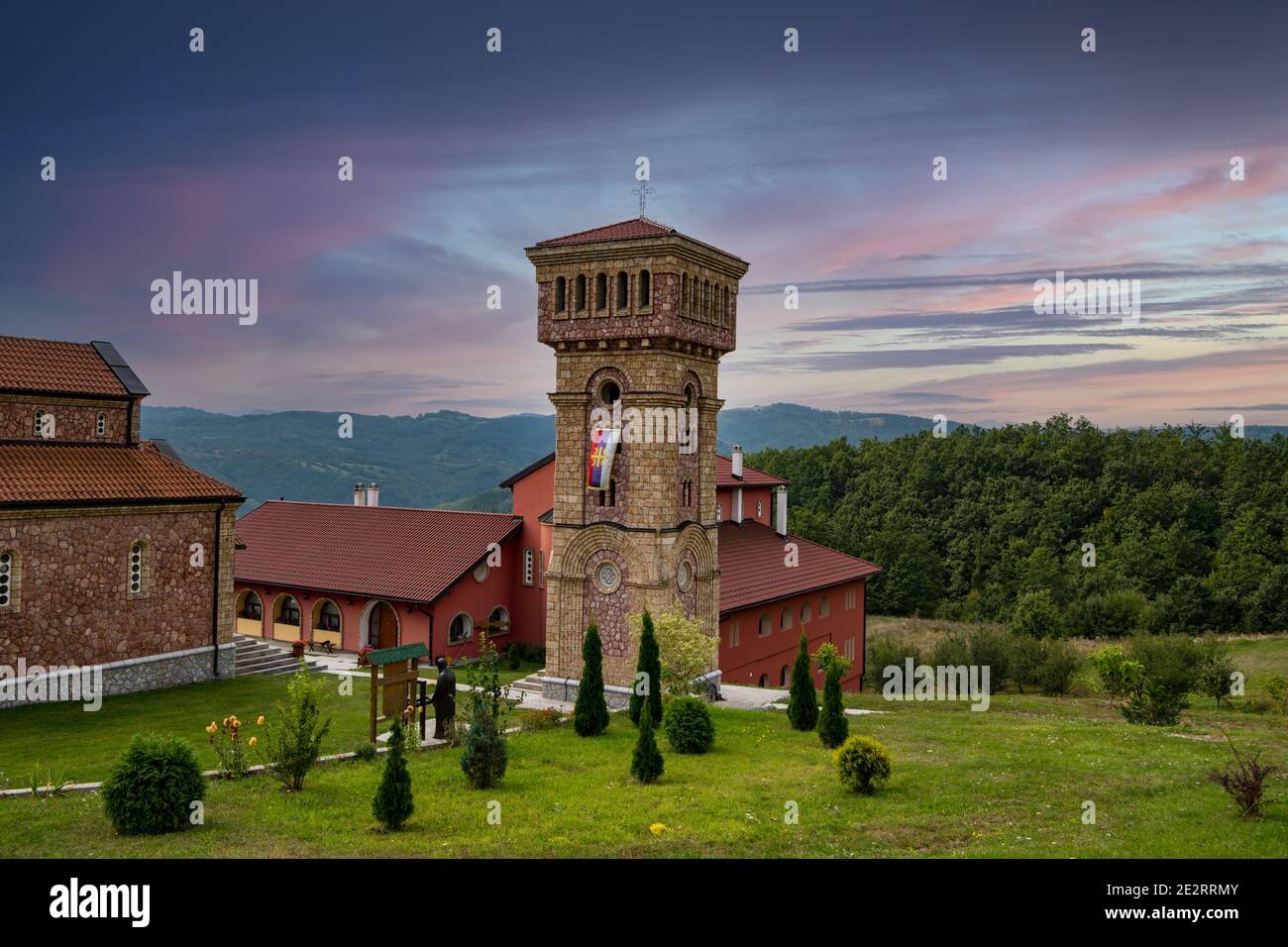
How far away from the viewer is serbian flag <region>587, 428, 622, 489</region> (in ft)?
91.4

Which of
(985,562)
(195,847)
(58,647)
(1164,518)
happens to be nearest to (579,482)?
(58,647)

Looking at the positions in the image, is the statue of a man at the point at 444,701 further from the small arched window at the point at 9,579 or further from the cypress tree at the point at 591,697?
the small arched window at the point at 9,579

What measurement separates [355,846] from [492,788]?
13.2ft

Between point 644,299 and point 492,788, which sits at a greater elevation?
point 644,299

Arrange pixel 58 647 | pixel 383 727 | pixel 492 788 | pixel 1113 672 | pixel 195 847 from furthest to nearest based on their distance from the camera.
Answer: pixel 1113 672 → pixel 58 647 → pixel 383 727 → pixel 492 788 → pixel 195 847

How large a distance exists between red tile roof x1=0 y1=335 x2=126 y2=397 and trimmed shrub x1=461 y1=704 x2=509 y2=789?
1778 centimetres

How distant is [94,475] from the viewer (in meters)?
26.4

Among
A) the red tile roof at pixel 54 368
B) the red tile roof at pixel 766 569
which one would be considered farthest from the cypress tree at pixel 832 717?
the red tile roof at pixel 54 368

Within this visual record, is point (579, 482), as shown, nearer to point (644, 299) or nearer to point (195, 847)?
point (644, 299)

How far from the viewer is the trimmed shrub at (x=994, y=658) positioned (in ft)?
126

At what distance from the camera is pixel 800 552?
44094 mm

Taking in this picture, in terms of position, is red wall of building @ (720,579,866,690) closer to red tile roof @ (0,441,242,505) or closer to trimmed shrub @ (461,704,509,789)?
trimmed shrub @ (461,704,509,789)

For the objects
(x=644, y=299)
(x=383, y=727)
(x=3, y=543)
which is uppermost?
(x=644, y=299)

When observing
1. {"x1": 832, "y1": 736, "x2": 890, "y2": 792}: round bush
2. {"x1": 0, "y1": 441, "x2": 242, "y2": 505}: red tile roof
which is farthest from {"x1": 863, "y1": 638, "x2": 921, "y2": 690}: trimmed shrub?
{"x1": 0, "y1": 441, "x2": 242, "y2": 505}: red tile roof
